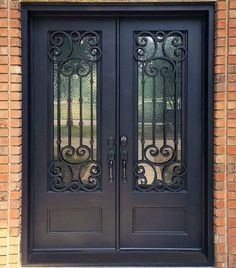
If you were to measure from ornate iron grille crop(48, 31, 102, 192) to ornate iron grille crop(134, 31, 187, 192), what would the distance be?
433 mm

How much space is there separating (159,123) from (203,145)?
464mm

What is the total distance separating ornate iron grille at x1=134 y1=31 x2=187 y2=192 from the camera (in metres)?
3.73

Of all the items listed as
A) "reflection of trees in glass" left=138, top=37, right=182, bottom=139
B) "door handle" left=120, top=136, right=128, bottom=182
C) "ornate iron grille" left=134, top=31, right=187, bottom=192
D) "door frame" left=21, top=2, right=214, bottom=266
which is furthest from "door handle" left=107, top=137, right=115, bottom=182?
"door frame" left=21, top=2, right=214, bottom=266

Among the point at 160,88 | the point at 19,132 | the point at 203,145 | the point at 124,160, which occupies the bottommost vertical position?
the point at 124,160

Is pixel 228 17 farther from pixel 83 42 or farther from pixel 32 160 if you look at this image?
pixel 32 160

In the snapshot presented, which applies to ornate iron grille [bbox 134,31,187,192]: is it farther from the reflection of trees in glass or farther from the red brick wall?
the red brick wall

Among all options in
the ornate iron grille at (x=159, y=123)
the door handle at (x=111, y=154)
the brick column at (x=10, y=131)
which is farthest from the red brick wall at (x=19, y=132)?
the door handle at (x=111, y=154)

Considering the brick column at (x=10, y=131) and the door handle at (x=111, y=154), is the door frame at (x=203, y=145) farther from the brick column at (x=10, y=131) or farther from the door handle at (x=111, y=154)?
the door handle at (x=111, y=154)

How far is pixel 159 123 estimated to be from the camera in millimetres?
3754

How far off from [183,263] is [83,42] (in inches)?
90.0

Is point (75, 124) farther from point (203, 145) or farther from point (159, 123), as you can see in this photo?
point (203, 145)

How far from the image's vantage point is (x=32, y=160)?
371 cm

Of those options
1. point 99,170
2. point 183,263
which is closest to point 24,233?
point 99,170

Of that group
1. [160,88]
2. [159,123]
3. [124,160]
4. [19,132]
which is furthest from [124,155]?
[19,132]
